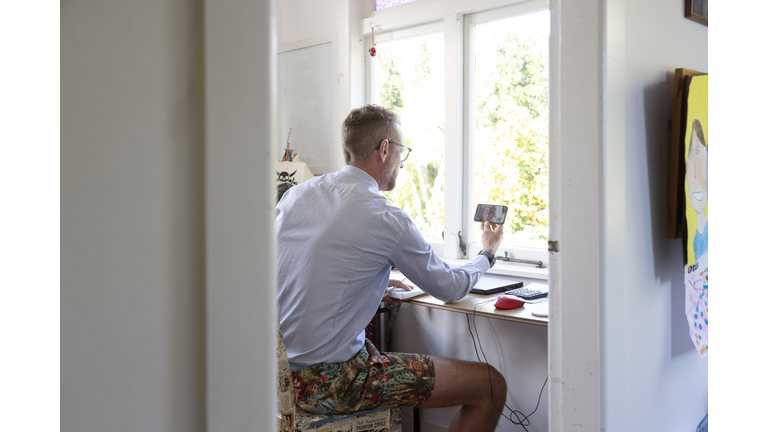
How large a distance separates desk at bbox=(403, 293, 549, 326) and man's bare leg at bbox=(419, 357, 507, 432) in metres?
0.18

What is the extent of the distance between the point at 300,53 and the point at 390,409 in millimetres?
2078

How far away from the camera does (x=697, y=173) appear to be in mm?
1298

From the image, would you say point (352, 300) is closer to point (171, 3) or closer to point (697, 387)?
point (697, 387)

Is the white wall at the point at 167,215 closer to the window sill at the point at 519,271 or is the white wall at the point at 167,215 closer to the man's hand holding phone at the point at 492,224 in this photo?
the man's hand holding phone at the point at 492,224

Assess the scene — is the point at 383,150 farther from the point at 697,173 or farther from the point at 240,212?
the point at 240,212

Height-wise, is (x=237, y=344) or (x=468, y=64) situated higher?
(x=468, y=64)

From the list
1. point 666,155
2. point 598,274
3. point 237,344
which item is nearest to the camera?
point 237,344

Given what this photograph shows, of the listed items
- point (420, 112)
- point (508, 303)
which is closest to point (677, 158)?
point (508, 303)

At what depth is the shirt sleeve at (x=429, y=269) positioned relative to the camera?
167 centimetres

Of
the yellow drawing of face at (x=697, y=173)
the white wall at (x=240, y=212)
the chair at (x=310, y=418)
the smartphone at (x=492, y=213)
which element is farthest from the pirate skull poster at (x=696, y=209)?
the white wall at (x=240, y=212)

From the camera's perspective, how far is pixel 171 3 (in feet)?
1.53

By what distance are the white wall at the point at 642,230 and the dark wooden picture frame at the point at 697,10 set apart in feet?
0.06

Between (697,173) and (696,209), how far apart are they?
9cm
